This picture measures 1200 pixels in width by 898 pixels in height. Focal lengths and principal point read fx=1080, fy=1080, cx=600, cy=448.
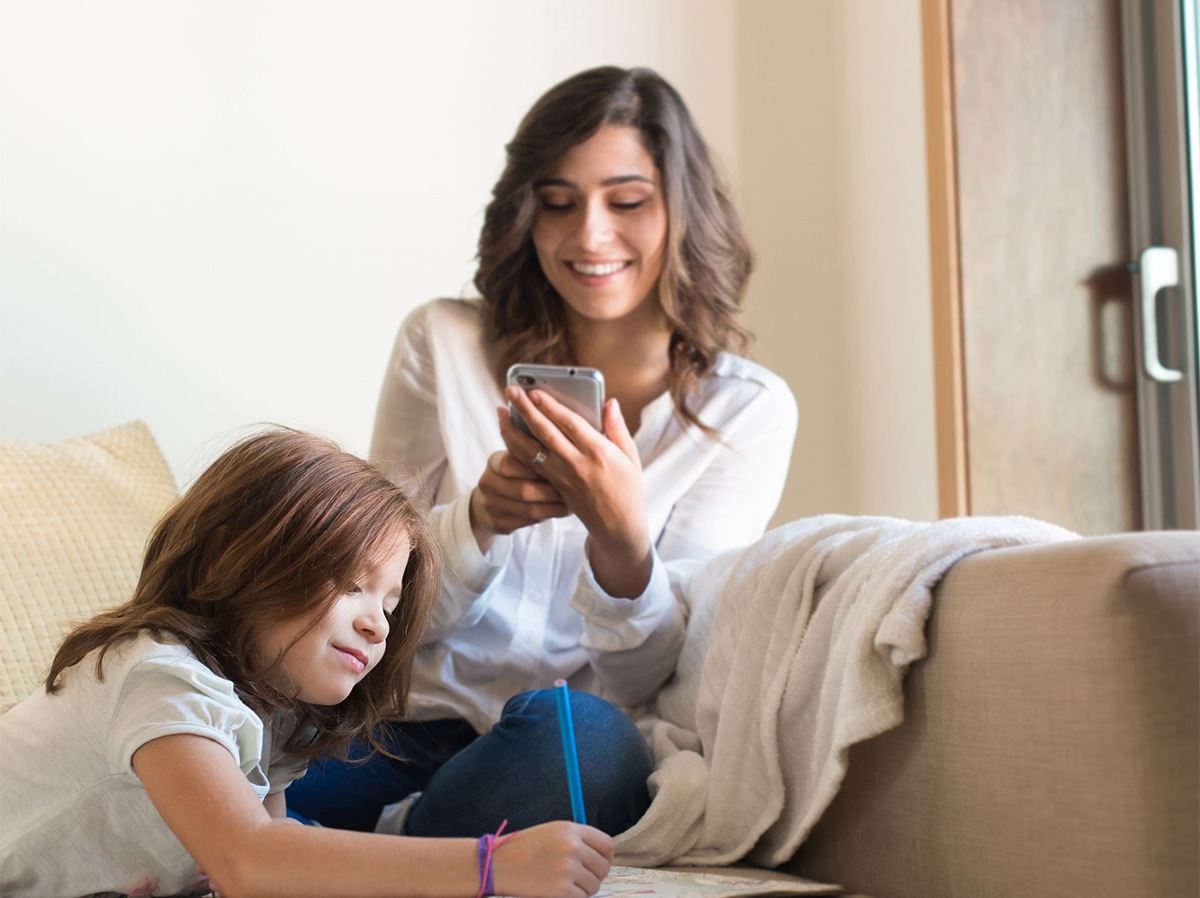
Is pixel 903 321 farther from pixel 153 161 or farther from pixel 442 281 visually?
pixel 153 161

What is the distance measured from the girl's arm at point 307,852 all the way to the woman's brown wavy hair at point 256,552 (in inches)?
4.4

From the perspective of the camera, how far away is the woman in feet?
3.67

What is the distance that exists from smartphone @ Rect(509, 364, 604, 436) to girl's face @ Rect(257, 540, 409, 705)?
0.31 m

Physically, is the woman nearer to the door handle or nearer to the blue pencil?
the blue pencil

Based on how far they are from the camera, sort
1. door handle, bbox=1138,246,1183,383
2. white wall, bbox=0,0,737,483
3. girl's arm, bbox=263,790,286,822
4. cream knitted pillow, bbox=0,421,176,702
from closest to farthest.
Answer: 1. girl's arm, bbox=263,790,286,822
2. cream knitted pillow, bbox=0,421,176,702
3. white wall, bbox=0,0,737,483
4. door handle, bbox=1138,246,1183,383

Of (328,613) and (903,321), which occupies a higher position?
(903,321)

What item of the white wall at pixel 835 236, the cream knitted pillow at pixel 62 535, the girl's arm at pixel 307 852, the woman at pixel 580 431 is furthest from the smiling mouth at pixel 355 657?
the white wall at pixel 835 236

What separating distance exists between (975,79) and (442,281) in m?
0.96

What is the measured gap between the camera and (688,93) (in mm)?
2102

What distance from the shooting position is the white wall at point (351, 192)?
1554 mm

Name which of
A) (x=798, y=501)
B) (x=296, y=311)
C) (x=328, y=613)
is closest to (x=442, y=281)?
(x=296, y=311)

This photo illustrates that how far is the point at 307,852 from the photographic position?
25.6 inches

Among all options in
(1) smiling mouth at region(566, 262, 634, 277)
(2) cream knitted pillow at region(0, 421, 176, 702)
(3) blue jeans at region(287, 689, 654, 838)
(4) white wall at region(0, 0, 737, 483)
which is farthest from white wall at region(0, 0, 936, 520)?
(3) blue jeans at region(287, 689, 654, 838)

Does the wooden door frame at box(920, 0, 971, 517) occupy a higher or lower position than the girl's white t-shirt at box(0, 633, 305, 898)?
higher
